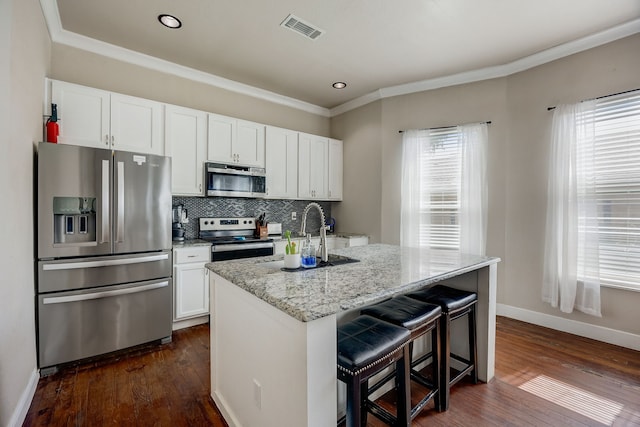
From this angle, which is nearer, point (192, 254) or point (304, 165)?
point (192, 254)

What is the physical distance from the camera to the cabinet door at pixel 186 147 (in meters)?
3.16

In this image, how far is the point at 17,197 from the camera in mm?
1778

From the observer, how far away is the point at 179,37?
284 centimetres

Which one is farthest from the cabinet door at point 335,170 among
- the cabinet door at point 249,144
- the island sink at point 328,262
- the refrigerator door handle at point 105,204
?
the refrigerator door handle at point 105,204

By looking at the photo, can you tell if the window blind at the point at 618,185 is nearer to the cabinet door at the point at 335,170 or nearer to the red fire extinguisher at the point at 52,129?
the cabinet door at the point at 335,170

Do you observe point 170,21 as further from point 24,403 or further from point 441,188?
point 441,188

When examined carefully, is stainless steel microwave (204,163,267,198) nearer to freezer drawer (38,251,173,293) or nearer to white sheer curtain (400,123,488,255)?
freezer drawer (38,251,173,293)

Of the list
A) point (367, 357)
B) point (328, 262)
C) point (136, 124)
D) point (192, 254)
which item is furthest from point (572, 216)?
point (136, 124)

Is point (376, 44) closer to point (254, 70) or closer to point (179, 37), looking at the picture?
point (254, 70)

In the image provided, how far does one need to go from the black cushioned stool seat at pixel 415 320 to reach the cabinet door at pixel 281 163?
2.54 m

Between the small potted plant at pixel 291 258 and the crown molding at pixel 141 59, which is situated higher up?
the crown molding at pixel 141 59

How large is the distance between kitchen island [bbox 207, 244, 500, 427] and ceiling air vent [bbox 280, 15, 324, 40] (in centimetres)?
204

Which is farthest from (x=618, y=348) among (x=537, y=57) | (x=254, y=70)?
(x=254, y=70)

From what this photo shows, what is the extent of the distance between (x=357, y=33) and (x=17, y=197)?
2898 millimetres
